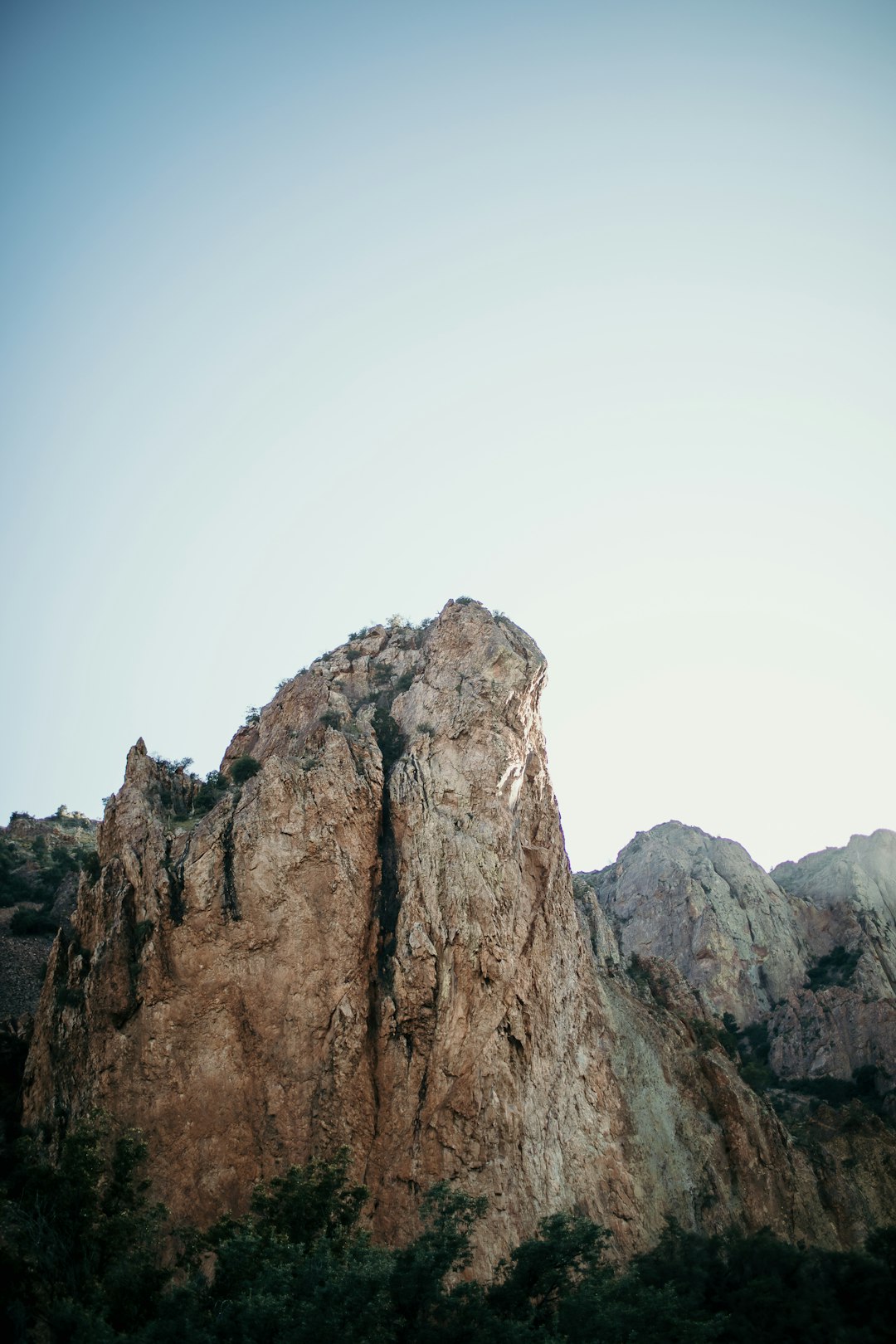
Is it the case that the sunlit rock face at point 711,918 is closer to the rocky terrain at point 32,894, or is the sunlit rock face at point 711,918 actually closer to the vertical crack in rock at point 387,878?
the vertical crack in rock at point 387,878

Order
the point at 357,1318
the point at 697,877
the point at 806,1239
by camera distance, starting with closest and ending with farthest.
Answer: the point at 357,1318
the point at 806,1239
the point at 697,877

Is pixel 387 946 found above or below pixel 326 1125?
above

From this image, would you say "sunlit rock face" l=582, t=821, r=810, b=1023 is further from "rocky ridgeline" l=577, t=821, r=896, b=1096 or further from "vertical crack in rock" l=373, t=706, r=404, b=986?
"vertical crack in rock" l=373, t=706, r=404, b=986

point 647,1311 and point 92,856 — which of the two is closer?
point 647,1311

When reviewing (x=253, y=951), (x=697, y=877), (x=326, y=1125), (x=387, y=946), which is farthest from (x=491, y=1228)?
(x=697, y=877)

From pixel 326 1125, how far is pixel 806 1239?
29494 millimetres

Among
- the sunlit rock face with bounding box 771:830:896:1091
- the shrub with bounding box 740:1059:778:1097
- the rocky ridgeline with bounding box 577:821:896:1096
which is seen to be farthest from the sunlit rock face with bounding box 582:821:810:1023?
the shrub with bounding box 740:1059:778:1097

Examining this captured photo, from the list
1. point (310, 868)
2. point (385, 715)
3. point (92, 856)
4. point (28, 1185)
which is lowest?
point (28, 1185)

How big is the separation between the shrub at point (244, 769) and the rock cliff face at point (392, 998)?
74 cm

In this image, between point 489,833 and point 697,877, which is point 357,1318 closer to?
point 489,833

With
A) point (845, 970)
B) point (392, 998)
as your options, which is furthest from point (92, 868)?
point (845, 970)

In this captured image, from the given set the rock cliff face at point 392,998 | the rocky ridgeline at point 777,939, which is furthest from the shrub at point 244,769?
the rocky ridgeline at point 777,939

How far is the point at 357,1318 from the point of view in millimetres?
26797

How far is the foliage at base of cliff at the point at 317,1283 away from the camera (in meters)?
27.0
